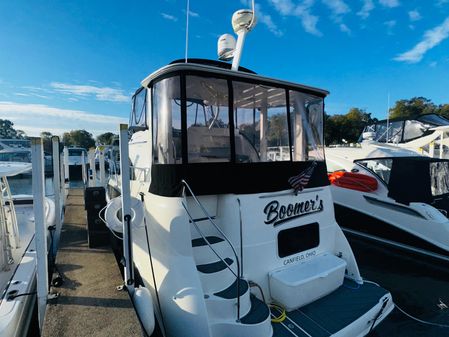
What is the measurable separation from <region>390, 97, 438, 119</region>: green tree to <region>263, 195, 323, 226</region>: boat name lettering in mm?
39524

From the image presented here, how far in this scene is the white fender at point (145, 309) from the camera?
220 centimetres

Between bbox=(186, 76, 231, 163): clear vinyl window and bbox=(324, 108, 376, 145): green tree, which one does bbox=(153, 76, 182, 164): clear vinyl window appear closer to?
bbox=(186, 76, 231, 163): clear vinyl window

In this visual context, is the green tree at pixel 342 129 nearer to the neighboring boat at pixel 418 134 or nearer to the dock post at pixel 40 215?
the neighboring boat at pixel 418 134

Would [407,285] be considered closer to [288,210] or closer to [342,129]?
[288,210]

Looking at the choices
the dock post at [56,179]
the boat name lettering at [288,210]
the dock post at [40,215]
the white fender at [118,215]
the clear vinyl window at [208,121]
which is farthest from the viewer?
the dock post at [56,179]

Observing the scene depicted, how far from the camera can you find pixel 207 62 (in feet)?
12.6

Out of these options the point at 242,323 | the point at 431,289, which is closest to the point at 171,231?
the point at 242,323

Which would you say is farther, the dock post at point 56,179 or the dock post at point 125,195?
the dock post at point 56,179

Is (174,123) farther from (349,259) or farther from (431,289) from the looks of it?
(431,289)

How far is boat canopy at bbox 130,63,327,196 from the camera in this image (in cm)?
264

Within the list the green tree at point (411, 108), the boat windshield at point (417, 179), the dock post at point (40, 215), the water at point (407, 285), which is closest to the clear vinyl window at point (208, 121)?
the dock post at point (40, 215)

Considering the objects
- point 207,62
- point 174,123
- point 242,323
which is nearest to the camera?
point 242,323

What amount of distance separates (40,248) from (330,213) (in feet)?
10.3

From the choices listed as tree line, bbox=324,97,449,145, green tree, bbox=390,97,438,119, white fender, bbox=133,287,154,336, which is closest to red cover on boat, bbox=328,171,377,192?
white fender, bbox=133,287,154,336
